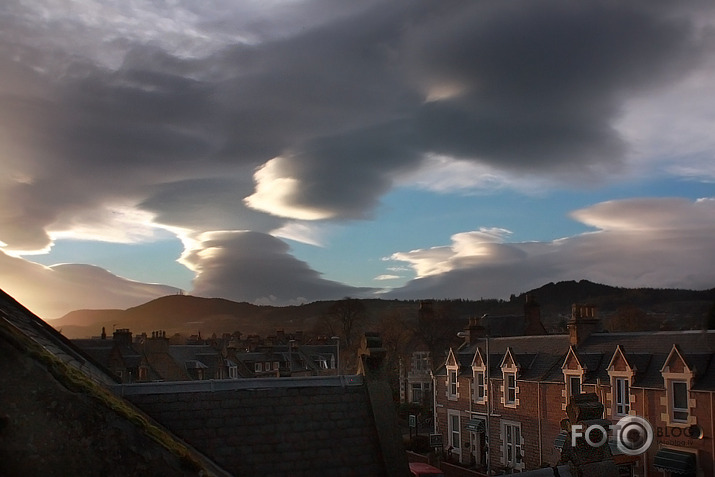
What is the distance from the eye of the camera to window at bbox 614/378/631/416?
28.4 m

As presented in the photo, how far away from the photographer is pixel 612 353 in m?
30.7

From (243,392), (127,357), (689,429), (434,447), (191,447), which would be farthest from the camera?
(127,357)

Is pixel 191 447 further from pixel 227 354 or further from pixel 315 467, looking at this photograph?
pixel 227 354

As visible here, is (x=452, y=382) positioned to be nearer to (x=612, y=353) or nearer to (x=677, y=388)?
(x=612, y=353)

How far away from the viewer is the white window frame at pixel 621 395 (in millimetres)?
28391

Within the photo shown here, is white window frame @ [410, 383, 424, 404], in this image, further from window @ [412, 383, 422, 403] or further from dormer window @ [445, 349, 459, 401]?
dormer window @ [445, 349, 459, 401]

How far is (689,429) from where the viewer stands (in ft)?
83.4

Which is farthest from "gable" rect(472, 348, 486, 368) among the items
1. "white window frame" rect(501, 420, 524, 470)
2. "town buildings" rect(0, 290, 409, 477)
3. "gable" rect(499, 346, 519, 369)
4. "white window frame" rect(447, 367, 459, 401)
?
"town buildings" rect(0, 290, 409, 477)

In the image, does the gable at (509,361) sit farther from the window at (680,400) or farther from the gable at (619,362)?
the window at (680,400)

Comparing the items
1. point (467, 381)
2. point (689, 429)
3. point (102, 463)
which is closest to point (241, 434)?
point (102, 463)

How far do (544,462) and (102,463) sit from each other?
30.4 metres

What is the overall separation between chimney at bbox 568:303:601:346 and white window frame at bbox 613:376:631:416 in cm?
443

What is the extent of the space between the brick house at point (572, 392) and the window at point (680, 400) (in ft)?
0.15

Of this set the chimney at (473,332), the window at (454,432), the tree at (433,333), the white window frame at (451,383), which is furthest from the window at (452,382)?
the tree at (433,333)
